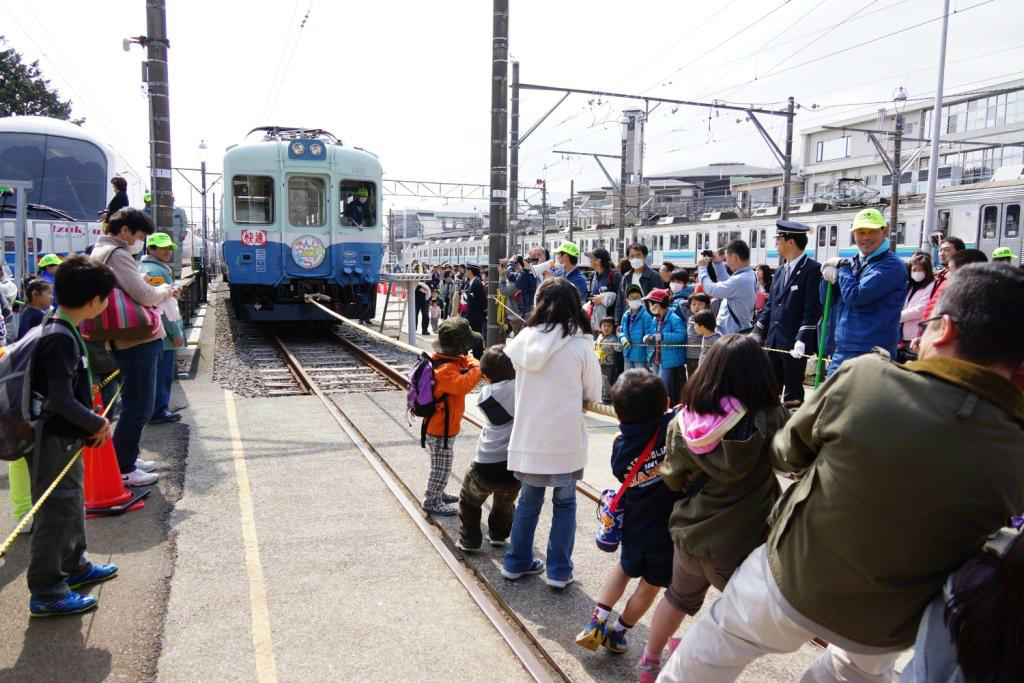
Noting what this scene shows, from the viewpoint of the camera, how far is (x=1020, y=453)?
67.7 inches

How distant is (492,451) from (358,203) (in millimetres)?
11022

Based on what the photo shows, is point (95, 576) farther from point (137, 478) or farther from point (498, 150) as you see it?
point (498, 150)

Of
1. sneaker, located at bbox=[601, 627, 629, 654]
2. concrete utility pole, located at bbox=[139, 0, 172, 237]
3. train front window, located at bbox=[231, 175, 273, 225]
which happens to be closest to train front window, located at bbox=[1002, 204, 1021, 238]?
train front window, located at bbox=[231, 175, 273, 225]

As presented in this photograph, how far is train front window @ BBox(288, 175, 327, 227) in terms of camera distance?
13.6 meters

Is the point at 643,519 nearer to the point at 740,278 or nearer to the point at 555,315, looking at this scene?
the point at 555,315

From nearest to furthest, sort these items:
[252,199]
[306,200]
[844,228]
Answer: [252,199], [306,200], [844,228]

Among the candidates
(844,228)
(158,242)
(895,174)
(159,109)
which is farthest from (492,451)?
(844,228)

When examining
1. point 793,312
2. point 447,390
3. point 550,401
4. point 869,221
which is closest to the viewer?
point 550,401

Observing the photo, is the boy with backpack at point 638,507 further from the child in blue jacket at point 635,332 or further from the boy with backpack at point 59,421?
the child in blue jacket at point 635,332

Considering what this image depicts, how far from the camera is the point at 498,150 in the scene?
8641 millimetres

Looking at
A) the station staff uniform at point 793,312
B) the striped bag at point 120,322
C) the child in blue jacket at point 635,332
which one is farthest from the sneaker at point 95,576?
the child in blue jacket at point 635,332

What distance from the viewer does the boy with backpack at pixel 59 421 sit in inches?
132

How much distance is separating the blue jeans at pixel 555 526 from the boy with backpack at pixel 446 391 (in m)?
0.94

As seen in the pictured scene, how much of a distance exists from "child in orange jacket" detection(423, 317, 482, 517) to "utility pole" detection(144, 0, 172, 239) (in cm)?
660
